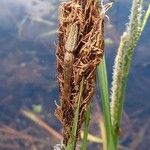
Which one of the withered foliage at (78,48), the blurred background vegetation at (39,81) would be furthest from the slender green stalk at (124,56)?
the blurred background vegetation at (39,81)

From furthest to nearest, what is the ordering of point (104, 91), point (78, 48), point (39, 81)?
point (39, 81) < point (104, 91) < point (78, 48)

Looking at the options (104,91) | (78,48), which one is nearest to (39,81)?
(104,91)

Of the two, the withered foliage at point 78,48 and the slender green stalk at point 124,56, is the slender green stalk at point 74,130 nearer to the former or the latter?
the withered foliage at point 78,48

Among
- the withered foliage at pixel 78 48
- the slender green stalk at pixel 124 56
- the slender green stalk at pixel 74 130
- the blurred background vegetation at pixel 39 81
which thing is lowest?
the slender green stalk at pixel 74 130

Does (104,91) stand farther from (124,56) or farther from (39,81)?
(39,81)

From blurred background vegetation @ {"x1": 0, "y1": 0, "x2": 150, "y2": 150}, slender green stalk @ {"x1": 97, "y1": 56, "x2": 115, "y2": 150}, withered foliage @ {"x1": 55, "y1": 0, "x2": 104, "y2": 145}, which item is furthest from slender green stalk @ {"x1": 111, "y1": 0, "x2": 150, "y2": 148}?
blurred background vegetation @ {"x1": 0, "y1": 0, "x2": 150, "y2": 150}

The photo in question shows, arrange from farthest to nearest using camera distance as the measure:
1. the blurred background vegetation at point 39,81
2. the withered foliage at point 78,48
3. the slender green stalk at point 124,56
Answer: the blurred background vegetation at point 39,81, the slender green stalk at point 124,56, the withered foliage at point 78,48
